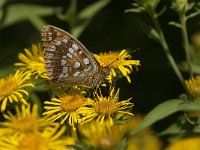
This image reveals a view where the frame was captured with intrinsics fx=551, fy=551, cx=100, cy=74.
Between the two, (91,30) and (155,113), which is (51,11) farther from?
(155,113)

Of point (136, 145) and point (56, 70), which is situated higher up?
point (56, 70)

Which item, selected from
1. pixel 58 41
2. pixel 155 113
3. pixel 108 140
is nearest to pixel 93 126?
pixel 108 140

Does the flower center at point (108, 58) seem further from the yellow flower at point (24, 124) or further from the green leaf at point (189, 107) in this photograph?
the yellow flower at point (24, 124)

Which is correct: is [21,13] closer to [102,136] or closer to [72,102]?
[72,102]

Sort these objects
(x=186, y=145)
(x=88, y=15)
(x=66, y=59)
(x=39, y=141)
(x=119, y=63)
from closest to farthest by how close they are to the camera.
A: (x=39, y=141)
(x=119, y=63)
(x=66, y=59)
(x=186, y=145)
(x=88, y=15)

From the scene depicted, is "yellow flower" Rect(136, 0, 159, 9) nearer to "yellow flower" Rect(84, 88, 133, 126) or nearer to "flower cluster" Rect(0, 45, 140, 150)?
"flower cluster" Rect(0, 45, 140, 150)

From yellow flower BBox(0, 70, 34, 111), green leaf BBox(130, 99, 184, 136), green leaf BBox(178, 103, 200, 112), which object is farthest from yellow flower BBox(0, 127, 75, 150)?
green leaf BBox(178, 103, 200, 112)

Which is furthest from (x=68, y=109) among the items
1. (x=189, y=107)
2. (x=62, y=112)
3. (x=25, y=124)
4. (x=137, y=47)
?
(x=137, y=47)
